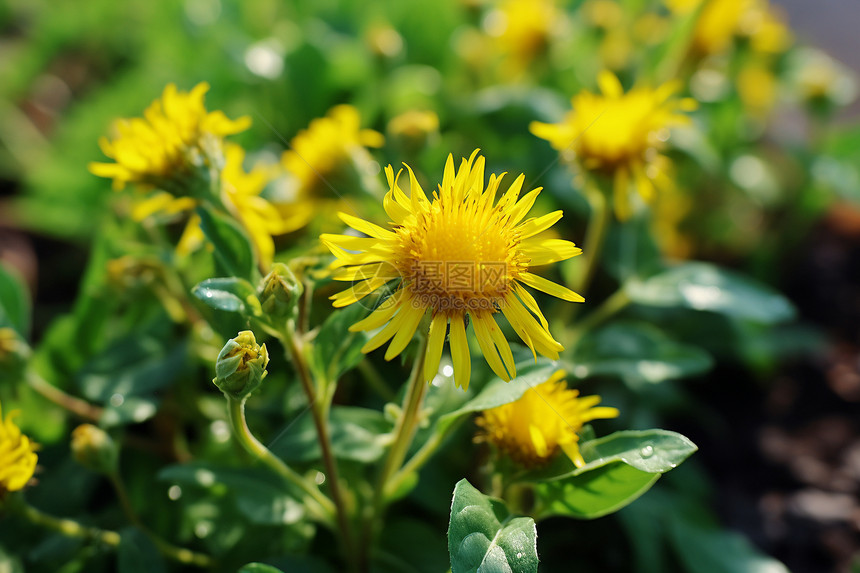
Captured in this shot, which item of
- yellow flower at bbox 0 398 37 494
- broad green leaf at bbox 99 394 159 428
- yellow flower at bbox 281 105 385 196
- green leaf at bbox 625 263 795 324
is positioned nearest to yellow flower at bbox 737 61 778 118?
green leaf at bbox 625 263 795 324

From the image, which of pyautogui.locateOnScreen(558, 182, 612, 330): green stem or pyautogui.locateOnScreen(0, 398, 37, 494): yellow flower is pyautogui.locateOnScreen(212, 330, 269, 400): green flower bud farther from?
pyautogui.locateOnScreen(558, 182, 612, 330): green stem

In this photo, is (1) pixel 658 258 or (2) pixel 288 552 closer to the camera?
(2) pixel 288 552

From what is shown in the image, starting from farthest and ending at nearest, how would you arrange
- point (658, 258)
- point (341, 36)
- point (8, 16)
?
point (8, 16)
point (341, 36)
point (658, 258)

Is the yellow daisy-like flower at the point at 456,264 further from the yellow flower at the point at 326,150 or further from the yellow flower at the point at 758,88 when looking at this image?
the yellow flower at the point at 758,88

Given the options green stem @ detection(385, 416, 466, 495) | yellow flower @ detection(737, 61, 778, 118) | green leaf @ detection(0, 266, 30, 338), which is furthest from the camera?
yellow flower @ detection(737, 61, 778, 118)

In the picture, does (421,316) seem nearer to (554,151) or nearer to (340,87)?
(554,151)

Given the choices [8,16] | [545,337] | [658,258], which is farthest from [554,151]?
[8,16]

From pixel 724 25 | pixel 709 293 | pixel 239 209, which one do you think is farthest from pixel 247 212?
pixel 724 25

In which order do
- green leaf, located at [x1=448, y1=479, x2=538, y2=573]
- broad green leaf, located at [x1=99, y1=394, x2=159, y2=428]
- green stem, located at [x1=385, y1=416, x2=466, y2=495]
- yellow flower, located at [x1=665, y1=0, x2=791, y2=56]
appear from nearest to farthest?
green leaf, located at [x1=448, y1=479, x2=538, y2=573], green stem, located at [x1=385, y1=416, x2=466, y2=495], broad green leaf, located at [x1=99, y1=394, x2=159, y2=428], yellow flower, located at [x1=665, y1=0, x2=791, y2=56]
